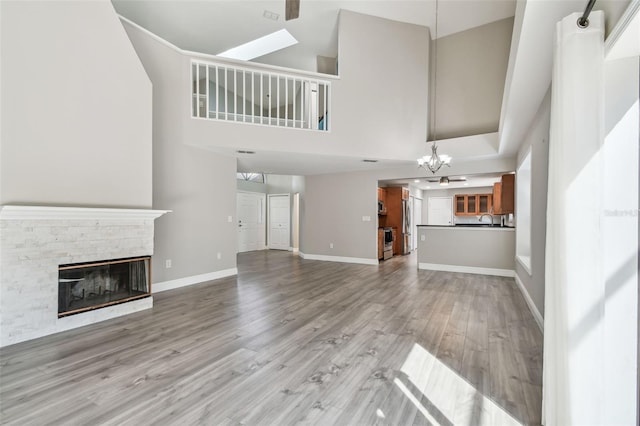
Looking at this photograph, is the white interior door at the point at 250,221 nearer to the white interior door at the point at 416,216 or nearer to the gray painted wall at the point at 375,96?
the gray painted wall at the point at 375,96

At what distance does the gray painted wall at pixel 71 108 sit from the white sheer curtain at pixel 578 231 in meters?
→ 4.23

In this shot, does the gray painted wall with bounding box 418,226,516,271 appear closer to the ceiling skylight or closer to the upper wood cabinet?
the upper wood cabinet

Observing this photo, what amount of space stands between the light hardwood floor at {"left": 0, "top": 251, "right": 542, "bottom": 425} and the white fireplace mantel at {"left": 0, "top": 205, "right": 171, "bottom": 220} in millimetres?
1182

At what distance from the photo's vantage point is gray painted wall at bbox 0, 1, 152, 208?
8.77 feet

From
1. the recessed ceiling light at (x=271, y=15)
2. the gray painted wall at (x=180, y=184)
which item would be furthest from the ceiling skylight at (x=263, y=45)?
the gray painted wall at (x=180, y=184)

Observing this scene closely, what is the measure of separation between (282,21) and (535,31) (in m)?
5.05

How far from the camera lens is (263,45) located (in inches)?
256

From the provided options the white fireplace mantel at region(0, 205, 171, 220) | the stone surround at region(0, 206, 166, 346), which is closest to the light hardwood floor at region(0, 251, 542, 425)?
the stone surround at region(0, 206, 166, 346)

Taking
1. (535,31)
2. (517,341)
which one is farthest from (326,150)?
(517,341)

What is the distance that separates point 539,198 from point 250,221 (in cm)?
806

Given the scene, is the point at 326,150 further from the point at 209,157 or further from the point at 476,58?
the point at 476,58

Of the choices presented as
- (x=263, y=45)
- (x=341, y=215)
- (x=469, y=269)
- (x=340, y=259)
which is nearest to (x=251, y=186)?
(x=341, y=215)

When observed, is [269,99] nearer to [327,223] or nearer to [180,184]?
[180,184]

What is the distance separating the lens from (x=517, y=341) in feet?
8.82
